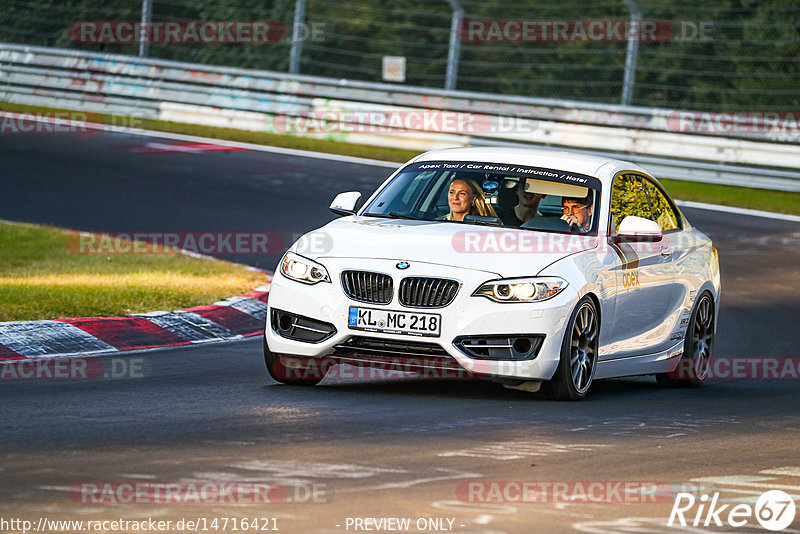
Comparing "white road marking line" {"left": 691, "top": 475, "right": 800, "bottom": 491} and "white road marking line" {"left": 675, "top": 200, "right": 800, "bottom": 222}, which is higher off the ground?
"white road marking line" {"left": 675, "top": 200, "right": 800, "bottom": 222}

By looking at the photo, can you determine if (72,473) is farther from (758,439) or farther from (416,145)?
(416,145)

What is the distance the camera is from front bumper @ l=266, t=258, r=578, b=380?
27.9ft

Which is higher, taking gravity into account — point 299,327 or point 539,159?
point 539,159

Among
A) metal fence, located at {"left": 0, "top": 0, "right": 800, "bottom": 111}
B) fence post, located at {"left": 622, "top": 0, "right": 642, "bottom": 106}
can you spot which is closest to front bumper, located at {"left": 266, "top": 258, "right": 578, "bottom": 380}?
fence post, located at {"left": 622, "top": 0, "right": 642, "bottom": 106}

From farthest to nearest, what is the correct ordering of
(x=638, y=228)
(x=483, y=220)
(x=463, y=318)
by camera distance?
(x=483, y=220) → (x=638, y=228) → (x=463, y=318)

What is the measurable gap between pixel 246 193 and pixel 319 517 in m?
13.9

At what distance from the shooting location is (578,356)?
29.6 feet

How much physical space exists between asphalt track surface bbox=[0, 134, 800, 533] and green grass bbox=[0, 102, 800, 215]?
330 inches

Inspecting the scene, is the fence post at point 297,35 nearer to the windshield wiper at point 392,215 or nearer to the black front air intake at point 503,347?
the windshield wiper at point 392,215

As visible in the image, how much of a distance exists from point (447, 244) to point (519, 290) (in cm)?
56

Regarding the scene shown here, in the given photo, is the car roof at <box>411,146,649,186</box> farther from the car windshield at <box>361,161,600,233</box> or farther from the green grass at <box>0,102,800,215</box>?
the green grass at <box>0,102,800,215</box>

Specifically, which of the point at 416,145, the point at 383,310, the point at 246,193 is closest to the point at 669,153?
the point at 416,145

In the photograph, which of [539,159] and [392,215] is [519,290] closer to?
[392,215]

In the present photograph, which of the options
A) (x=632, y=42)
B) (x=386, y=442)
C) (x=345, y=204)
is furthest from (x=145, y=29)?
(x=386, y=442)
